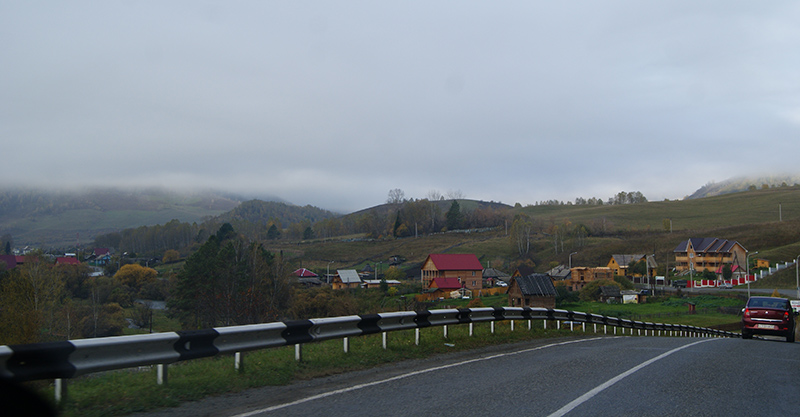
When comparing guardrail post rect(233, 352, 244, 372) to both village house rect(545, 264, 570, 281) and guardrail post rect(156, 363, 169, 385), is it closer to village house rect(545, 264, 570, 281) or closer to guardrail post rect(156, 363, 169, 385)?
guardrail post rect(156, 363, 169, 385)

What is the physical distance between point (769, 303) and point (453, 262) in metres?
63.0

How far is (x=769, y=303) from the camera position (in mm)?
21578

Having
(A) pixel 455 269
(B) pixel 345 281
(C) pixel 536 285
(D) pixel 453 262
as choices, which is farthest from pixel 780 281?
(B) pixel 345 281

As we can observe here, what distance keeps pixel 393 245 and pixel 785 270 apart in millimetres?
88858

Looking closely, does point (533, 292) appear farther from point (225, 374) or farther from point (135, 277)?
point (135, 277)

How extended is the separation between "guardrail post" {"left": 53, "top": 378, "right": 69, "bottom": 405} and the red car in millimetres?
23618

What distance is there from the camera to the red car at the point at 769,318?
2091cm

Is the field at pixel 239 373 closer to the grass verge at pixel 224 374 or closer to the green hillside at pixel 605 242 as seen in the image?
the grass verge at pixel 224 374

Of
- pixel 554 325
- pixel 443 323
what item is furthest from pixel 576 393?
pixel 554 325

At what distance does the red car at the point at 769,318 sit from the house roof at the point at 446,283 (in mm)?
59908

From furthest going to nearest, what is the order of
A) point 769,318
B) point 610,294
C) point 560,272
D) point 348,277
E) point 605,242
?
point 605,242, point 560,272, point 348,277, point 610,294, point 769,318

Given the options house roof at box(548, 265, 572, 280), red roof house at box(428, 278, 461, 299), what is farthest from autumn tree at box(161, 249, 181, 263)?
house roof at box(548, 265, 572, 280)

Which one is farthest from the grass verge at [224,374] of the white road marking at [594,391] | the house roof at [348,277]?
the house roof at [348,277]

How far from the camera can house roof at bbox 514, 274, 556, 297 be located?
5025 cm
